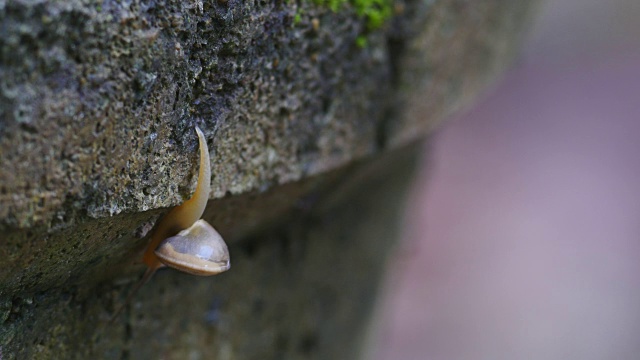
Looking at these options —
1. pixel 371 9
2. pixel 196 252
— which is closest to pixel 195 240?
pixel 196 252

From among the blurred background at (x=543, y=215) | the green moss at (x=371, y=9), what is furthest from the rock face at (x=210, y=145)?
the blurred background at (x=543, y=215)

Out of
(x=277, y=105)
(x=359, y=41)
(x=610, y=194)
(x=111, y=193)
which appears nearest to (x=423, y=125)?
(x=359, y=41)

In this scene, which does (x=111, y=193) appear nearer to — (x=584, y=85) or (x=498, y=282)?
(x=498, y=282)

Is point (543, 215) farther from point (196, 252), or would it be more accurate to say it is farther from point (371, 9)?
point (196, 252)

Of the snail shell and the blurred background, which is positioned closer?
the snail shell

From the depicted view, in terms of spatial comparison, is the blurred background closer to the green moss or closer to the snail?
the green moss

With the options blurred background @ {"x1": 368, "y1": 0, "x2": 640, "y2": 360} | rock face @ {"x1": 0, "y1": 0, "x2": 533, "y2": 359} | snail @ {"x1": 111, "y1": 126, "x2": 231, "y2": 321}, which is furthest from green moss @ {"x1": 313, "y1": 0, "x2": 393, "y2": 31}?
blurred background @ {"x1": 368, "y1": 0, "x2": 640, "y2": 360}
